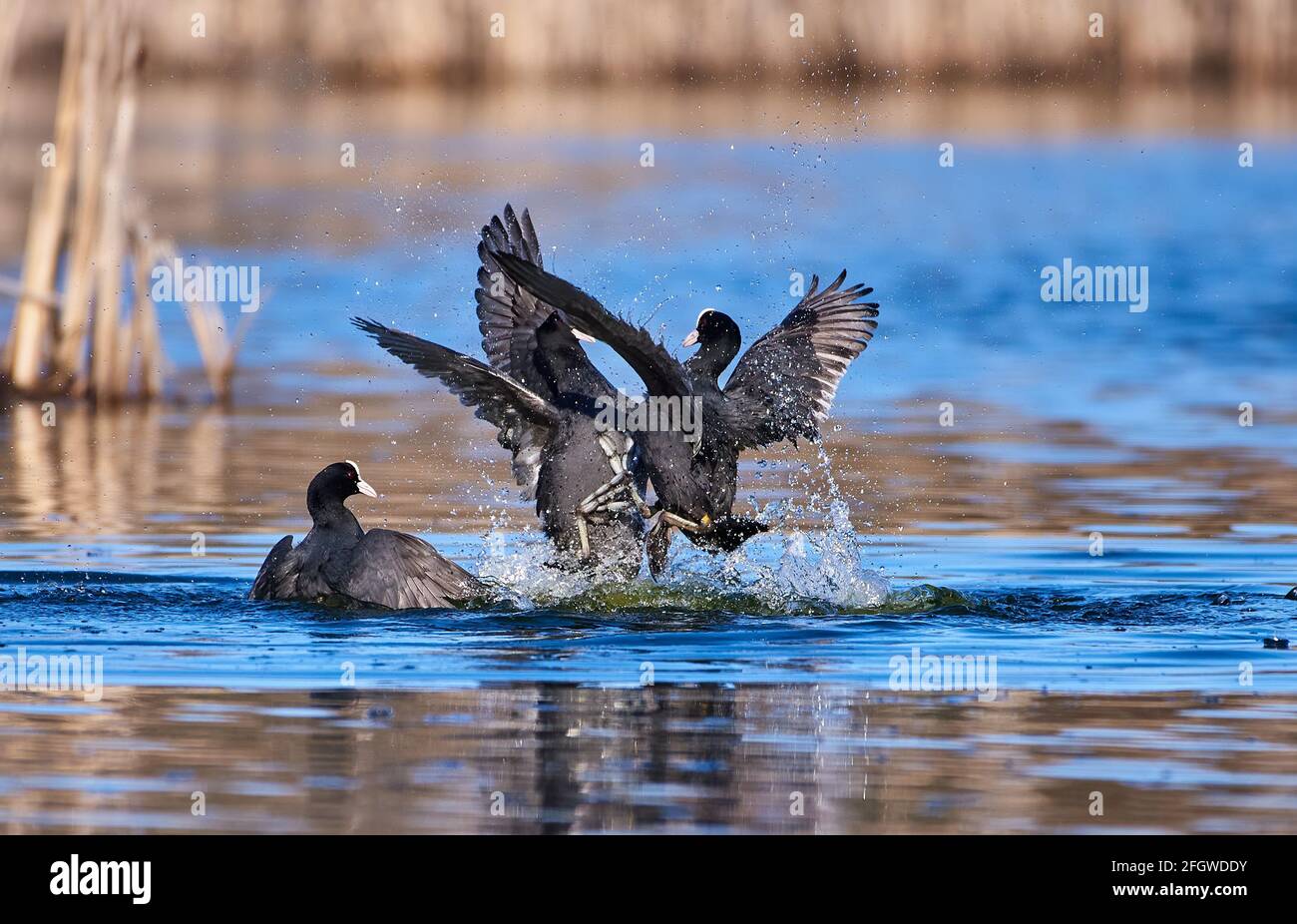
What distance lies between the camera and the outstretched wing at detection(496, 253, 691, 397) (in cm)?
852

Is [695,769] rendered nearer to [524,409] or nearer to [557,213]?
[524,409]

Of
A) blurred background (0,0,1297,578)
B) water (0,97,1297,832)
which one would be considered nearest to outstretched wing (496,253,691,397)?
blurred background (0,0,1297,578)

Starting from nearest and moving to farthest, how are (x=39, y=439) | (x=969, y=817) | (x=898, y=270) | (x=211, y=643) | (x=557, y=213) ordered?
1. (x=969, y=817)
2. (x=211, y=643)
3. (x=39, y=439)
4. (x=898, y=270)
5. (x=557, y=213)

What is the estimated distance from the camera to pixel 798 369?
439 inches

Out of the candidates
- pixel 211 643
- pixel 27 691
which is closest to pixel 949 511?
pixel 211 643

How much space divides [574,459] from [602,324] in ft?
4.48

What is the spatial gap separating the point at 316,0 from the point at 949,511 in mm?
26526

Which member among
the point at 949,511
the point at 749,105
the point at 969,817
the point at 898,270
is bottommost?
the point at 969,817

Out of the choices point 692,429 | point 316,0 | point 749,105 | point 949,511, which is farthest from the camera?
point 749,105

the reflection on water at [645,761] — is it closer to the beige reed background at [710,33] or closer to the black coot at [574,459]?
the black coot at [574,459]

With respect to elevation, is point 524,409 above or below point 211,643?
above

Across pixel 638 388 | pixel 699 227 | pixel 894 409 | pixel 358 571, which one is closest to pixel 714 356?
pixel 358 571

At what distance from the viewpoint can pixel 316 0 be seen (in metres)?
36.1

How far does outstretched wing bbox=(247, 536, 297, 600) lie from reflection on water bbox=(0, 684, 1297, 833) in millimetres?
1805
